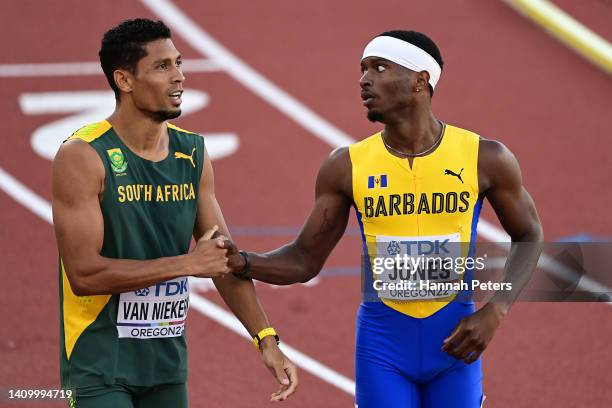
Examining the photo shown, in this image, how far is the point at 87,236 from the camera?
4.82 m

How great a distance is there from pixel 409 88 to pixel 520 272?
38.1 inches

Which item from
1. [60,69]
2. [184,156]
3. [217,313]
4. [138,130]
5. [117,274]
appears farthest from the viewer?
[60,69]

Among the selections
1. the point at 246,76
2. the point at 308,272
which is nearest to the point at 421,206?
the point at 308,272

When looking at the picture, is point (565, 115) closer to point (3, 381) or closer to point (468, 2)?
point (468, 2)

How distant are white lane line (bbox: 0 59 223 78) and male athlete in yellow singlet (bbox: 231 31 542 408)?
685 cm

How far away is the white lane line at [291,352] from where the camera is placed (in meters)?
7.98

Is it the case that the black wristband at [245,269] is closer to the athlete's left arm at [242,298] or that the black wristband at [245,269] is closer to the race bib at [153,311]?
the athlete's left arm at [242,298]

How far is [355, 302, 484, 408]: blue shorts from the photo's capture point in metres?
5.23

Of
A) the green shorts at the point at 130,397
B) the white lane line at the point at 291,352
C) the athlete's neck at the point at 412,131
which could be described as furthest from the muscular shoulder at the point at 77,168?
the white lane line at the point at 291,352

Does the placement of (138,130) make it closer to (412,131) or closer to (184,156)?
(184,156)

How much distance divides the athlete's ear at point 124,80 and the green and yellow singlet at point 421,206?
1095 millimetres

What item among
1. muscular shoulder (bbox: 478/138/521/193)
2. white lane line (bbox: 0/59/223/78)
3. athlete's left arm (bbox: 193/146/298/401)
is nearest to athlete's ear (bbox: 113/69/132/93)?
athlete's left arm (bbox: 193/146/298/401)

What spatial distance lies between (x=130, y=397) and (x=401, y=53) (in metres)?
1.93

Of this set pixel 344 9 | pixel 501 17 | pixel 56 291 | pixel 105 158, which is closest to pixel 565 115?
pixel 501 17
